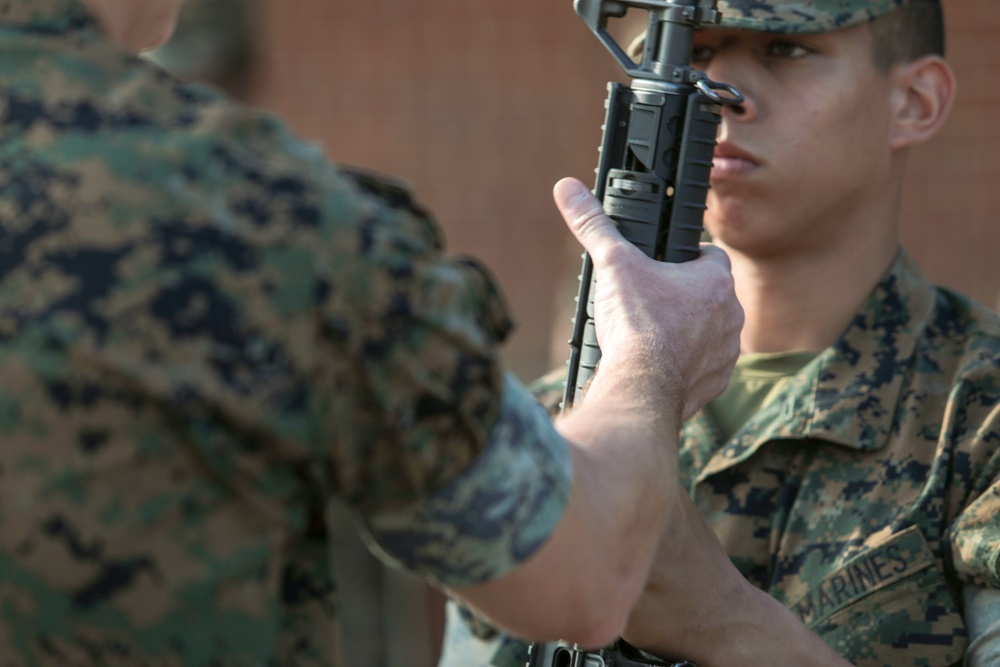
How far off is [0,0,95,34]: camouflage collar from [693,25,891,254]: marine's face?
1.51m

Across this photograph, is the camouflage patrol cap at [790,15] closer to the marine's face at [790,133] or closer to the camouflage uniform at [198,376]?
the marine's face at [790,133]

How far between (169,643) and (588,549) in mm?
443

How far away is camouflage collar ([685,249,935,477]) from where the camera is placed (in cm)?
250

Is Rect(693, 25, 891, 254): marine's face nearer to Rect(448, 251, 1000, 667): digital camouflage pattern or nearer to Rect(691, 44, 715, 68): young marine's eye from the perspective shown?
Rect(691, 44, 715, 68): young marine's eye

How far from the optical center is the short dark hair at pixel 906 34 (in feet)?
8.86

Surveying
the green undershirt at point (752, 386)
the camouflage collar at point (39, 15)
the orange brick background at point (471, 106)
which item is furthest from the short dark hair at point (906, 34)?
the orange brick background at point (471, 106)

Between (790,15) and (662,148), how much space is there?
570 millimetres

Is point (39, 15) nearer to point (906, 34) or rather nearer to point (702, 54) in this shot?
point (702, 54)

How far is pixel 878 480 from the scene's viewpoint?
95.8 inches

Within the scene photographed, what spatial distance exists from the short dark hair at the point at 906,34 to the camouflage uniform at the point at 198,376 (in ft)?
5.35

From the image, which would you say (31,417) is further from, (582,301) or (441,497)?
(582,301)

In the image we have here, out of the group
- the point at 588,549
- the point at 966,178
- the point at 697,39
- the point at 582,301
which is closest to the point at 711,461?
the point at 582,301

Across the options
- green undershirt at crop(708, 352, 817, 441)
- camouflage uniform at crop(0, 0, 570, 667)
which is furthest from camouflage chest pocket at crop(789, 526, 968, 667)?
camouflage uniform at crop(0, 0, 570, 667)

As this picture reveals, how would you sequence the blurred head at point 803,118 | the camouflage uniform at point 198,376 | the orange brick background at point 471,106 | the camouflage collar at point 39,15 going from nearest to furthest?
the camouflage uniform at point 198,376, the camouflage collar at point 39,15, the blurred head at point 803,118, the orange brick background at point 471,106
